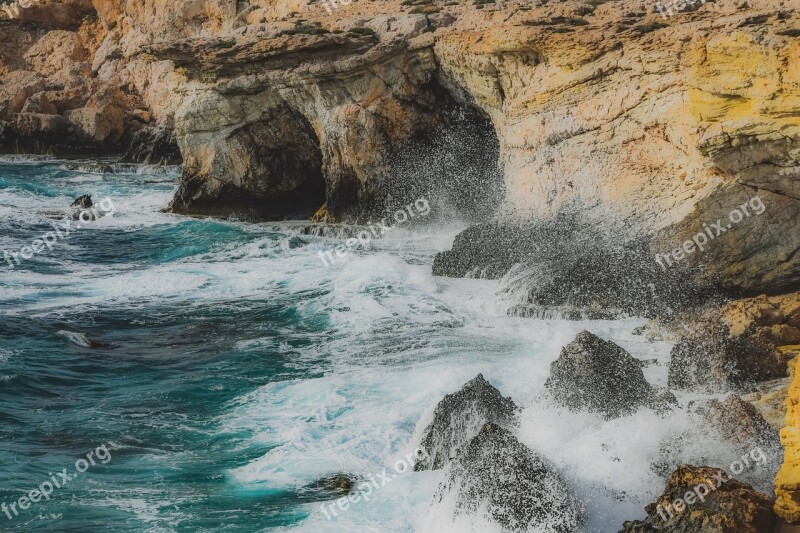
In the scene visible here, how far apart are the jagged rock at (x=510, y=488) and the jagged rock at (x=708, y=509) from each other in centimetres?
71

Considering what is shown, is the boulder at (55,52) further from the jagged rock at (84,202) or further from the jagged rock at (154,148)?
the jagged rock at (84,202)

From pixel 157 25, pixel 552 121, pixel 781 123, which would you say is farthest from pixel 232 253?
pixel 157 25

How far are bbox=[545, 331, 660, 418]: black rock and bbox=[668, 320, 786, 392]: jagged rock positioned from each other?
2.43 feet

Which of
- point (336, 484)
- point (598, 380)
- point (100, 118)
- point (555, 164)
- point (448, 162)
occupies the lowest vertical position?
point (336, 484)

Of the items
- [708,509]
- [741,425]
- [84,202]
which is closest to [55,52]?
[84,202]

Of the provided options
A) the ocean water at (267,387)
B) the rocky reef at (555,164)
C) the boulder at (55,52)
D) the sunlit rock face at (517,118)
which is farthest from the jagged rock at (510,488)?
the boulder at (55,52)

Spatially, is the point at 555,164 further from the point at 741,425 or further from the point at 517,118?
the point at 741,425

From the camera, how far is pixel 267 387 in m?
13.1

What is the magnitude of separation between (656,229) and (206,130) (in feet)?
50.5

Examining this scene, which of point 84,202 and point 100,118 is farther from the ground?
point 100,118

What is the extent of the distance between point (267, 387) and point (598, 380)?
5.33 meters

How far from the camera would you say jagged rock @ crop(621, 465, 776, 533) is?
652 centimetres

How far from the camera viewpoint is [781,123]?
519 inches

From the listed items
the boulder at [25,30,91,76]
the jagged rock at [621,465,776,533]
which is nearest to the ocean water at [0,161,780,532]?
the jagged rock at [621,465,776,533]
